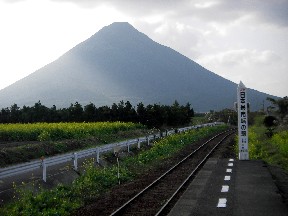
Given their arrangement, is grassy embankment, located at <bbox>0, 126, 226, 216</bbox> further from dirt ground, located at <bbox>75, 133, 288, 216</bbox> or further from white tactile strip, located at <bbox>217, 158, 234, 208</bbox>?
white tactile strip, located at <bbox>217, 158, 234, 208</bbox>

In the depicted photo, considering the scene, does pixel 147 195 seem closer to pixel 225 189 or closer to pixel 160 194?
pixel 160 194

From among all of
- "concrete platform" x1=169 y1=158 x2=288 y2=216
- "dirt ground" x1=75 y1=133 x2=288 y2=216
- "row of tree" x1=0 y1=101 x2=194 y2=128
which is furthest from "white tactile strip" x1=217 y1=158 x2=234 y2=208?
"row of tree" x1=0 y1=101 x2=194 y2=128

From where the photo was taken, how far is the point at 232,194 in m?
12.9

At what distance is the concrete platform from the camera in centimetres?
1083

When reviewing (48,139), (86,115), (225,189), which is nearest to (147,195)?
(225,189)

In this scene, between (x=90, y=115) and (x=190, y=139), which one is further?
(x=90, y=115)

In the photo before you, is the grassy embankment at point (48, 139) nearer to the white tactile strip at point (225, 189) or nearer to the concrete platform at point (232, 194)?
the concrete platform at point (232, 194)

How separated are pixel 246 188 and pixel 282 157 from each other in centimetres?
952

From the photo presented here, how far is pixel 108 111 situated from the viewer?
190ft

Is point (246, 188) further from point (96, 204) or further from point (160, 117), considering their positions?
point (160, 117)

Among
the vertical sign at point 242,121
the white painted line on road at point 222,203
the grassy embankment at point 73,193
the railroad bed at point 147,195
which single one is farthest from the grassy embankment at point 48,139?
the white painted line on road at point 222,203

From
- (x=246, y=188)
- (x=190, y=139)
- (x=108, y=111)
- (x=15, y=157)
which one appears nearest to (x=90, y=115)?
(x=108, y=111)

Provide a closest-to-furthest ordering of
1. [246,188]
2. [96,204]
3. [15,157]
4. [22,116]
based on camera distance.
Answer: [96,204]
[246,188]
[15,157]
[22,116]

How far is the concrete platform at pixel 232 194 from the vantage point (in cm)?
1083
